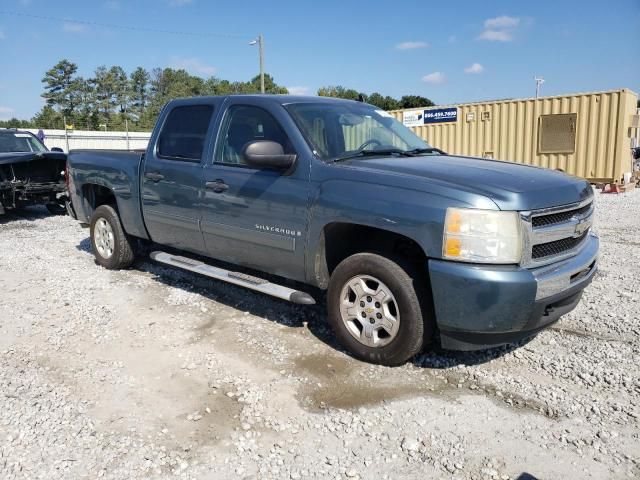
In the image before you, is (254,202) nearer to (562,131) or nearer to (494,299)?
(494,299)

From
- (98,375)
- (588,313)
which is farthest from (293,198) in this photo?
(588,313)

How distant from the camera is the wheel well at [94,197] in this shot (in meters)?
6.59

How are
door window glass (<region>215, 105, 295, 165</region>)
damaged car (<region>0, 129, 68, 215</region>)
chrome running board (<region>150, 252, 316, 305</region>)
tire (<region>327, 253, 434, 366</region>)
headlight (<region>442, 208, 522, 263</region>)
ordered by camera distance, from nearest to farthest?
headlight (<region>442, 208, 522, 263</region>), tire (<region>327, 253, 434, 366</region>), chrome running board (<region>150, 252, 316, 305</region>), door window glass (<region>215, 105, 295, 165</region>), damaged car (<region>0, 129, 68, 215</region>)

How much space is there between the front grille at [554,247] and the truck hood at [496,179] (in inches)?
10.0

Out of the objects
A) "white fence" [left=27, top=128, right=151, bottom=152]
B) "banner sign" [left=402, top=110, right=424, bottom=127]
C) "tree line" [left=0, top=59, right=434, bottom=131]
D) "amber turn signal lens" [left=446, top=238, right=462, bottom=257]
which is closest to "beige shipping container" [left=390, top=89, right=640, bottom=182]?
"banner sign" [left=402, top=110, right=424, bottom=127]

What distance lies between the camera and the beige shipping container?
14.4m

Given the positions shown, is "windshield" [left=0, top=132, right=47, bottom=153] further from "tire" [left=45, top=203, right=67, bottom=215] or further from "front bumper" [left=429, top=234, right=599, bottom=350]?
"front bumper" [left=429, top=234, right=599, bottom=350]

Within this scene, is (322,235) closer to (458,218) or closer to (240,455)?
(458,218)

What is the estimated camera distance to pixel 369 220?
3.54 meters

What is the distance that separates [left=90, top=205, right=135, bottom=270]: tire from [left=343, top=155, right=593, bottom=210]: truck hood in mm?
3352

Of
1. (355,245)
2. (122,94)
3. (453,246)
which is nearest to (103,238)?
(355,245)

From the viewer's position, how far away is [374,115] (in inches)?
195

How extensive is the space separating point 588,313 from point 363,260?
2.33m

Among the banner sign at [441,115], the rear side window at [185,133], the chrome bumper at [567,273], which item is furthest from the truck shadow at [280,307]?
the banner sign at [441,115]
